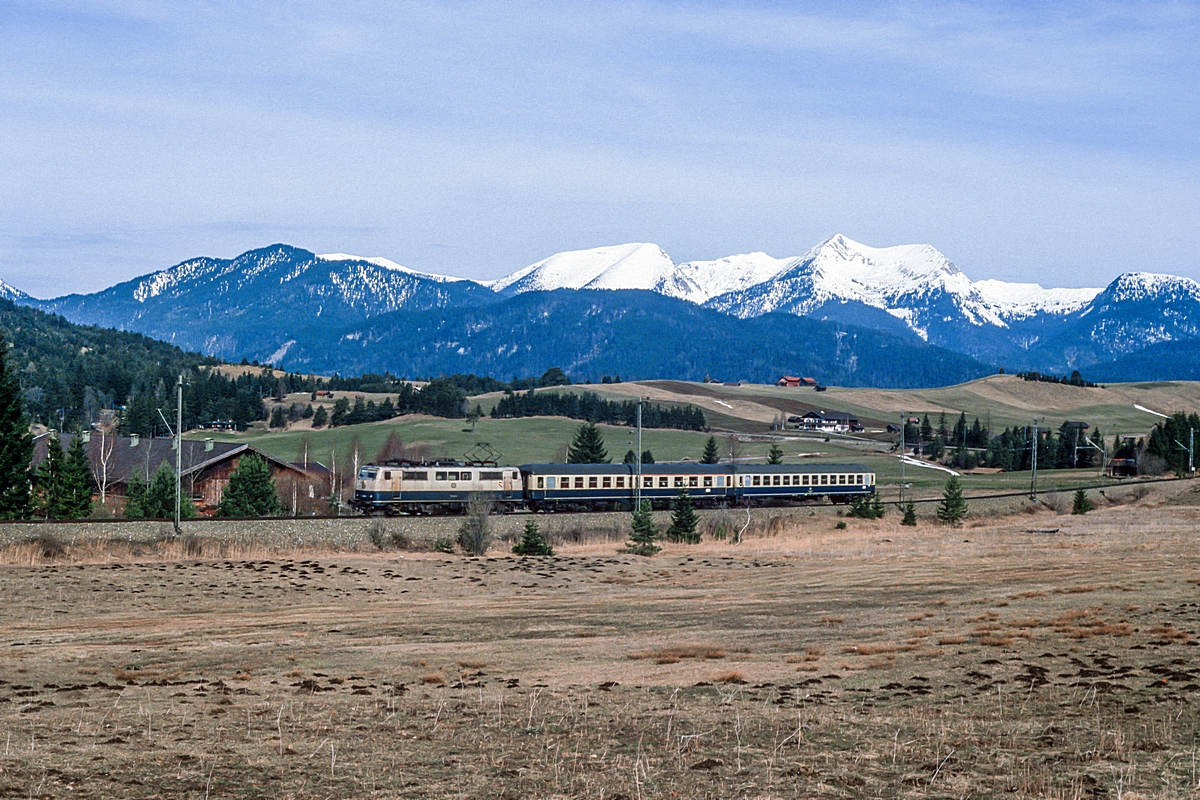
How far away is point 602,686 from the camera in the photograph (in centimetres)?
2334

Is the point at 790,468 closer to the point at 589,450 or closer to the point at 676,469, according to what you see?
the point at 676,469

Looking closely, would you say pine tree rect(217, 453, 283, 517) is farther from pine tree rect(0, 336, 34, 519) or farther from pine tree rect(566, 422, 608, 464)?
pine tree rect(566, 422, 608, 464)

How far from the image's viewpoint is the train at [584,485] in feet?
241

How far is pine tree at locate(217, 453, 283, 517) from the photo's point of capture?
75688mm

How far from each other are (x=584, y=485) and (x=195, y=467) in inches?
1291

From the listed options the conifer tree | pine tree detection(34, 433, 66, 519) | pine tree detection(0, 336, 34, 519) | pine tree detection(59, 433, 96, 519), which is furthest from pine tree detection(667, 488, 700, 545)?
pine tree detection(0, 336, 34, 519)

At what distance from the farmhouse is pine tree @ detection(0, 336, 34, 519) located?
21.5 m

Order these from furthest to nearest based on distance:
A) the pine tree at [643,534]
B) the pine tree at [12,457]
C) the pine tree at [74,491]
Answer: the pine tree at [74,491]
the pine tree at [12,457]
the pine tree at [643,534]

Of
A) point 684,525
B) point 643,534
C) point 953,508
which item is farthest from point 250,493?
point 953,508

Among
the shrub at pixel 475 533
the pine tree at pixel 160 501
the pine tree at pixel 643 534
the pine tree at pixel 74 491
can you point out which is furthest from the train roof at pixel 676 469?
the pine tree at pixel 74 491

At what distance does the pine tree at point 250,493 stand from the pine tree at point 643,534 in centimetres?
2651

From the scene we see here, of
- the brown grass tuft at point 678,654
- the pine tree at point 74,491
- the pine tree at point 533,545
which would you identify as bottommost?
the pine tree at point 533,545

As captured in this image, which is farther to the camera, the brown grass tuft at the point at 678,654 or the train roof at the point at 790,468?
the train roof at the point at 790,468

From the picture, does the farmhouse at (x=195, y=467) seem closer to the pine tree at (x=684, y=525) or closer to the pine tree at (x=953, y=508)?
the pine tree at (x=684, y=525)
